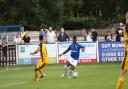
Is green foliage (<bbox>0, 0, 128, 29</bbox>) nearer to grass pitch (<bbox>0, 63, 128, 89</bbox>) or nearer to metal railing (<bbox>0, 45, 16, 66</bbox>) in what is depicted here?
metal railing (<bbox>0, 45, 16, 66</bbox>)

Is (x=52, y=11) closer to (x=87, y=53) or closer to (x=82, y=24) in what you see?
(x=82, y=24)

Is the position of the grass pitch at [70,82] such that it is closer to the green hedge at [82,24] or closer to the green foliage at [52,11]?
the green foliage at [52,11]

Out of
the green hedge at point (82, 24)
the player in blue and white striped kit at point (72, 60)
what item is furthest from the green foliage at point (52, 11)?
the player in blue and white striped kit at point (72, 60)

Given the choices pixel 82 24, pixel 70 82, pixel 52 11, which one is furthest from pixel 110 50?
pixel 82 24

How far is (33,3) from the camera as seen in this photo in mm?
70312

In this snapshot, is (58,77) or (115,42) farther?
(115,42)

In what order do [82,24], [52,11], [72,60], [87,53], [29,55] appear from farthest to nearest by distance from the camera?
[82,24], [52,11], [29,55], [87,53], [72,60]

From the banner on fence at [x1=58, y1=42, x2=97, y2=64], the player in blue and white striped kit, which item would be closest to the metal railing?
the banner on fence at [x1=58, y1=42, x2=97, y2=64]

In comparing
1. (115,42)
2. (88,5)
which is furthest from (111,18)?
(115,42)

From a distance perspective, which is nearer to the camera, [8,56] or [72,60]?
[72,60]

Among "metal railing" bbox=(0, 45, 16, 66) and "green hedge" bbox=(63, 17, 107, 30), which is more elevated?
"green hedge" bbox=(63, 17, 107, 30)

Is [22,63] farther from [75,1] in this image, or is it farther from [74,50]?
[75,1]

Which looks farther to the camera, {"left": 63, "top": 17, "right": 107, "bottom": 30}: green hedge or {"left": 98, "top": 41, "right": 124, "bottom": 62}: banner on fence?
{"left": 63, "top": 17, "right": 107, "bottom": 30}: green hedge

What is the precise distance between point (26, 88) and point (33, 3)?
51.8 m
